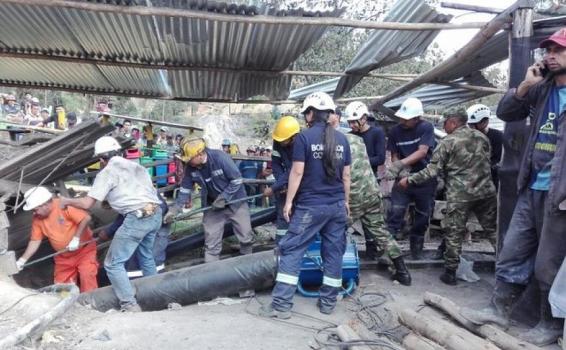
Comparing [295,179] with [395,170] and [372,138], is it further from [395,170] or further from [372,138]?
[372,138]

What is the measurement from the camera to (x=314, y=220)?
4.34 m

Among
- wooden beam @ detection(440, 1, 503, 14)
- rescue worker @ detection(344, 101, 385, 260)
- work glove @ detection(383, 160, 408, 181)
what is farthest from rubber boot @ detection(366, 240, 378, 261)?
wooden beam @ detection(440, 1, 503, 14)

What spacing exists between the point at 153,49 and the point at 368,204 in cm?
307

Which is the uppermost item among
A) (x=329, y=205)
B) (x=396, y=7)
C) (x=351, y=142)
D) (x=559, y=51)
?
(x=396, y=7)

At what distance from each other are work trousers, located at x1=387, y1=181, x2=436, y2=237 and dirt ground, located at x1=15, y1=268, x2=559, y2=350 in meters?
1.03

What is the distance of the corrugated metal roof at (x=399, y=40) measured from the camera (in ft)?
16.2

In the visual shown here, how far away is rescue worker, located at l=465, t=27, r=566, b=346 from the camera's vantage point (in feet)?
10.6

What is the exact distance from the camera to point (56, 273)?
5543 mm

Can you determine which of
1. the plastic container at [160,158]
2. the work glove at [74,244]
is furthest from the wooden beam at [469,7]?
the plastic container at [160,158]

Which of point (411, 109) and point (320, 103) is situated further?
point (411, 109)

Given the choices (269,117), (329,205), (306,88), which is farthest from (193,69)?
(269,117)

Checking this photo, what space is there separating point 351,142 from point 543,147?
204 cm

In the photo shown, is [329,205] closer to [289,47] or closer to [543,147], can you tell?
[543,147]

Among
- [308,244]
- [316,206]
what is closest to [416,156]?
[316,206]
